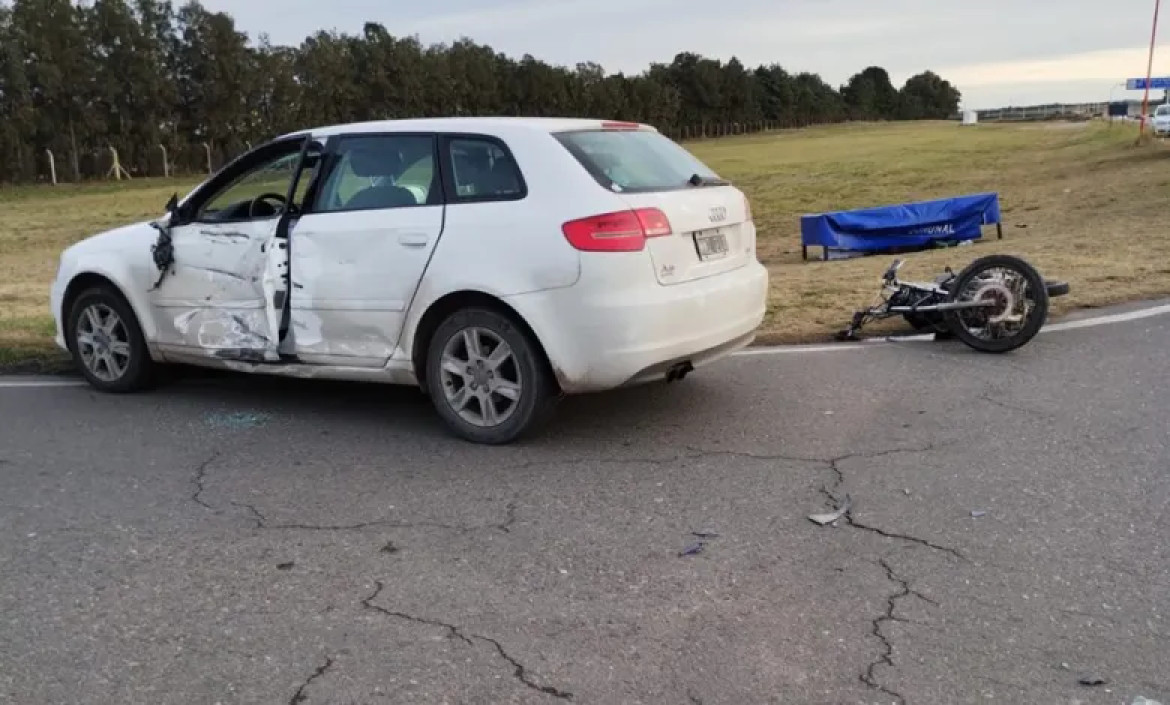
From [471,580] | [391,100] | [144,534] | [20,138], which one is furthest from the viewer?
[391,100]

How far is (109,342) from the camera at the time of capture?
7043 mm

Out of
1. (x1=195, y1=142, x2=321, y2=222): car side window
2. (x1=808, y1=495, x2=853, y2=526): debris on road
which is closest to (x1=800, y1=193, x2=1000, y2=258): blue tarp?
(x1=195, y1=142, x2=321, y2=222): car side window

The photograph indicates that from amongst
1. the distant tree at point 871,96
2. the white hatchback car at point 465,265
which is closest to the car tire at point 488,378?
the white hatchback car at point 465,265

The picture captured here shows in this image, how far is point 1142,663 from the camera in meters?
3.31

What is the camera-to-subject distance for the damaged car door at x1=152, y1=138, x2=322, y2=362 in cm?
627

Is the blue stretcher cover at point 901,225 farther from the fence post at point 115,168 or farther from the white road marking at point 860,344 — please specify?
the fence post at point 115,168

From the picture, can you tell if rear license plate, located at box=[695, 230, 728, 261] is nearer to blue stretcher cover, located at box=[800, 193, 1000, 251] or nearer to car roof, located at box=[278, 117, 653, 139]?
car roof, located at box=[278, 117, 653, 139]

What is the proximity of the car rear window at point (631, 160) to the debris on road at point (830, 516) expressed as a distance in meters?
1.90

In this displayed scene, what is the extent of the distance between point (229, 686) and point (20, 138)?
50807mm

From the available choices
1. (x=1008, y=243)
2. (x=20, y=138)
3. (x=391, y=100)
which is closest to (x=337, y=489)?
(x=1008, y=243)

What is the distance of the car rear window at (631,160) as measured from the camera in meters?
5.60

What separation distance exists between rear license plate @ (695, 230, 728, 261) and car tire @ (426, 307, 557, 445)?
100 centimetres

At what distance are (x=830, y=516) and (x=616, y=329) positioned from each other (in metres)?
1.39

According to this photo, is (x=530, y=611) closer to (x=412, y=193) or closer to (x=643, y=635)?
(x=643, y=635)
